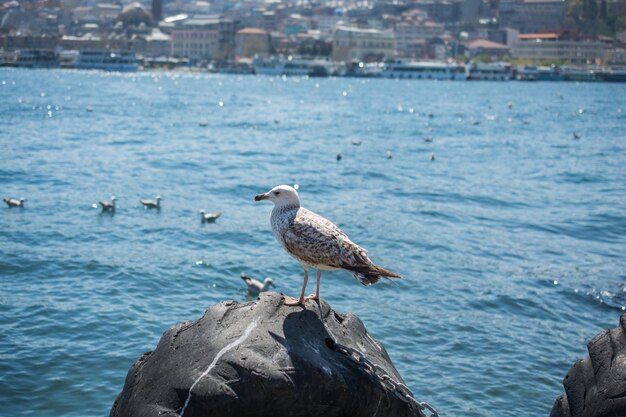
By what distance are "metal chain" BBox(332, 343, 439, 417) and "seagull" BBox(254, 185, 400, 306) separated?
0.46 meters

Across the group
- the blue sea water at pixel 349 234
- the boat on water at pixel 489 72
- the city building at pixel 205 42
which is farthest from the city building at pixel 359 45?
the blue sea water at pixel 349 234

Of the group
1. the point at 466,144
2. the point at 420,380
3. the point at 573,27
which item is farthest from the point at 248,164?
the point at 573,27

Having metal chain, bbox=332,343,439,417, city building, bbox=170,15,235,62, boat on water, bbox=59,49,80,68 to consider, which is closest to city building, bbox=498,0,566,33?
city building, bbox=170,15,235,62

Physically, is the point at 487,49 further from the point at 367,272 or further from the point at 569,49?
the point at 367,272

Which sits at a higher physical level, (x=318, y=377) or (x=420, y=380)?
(x=318, y=377)

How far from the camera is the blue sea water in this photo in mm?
8750

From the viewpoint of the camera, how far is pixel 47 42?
135m

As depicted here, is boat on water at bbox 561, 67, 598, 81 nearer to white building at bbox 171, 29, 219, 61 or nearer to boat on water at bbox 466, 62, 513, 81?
boat on water at bbox 466, 62, 513, 81

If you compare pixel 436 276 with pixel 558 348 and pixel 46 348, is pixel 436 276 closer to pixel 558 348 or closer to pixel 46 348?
pixel 558 348

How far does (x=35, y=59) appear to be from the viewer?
120688 millimetres

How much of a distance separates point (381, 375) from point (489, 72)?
12174cm

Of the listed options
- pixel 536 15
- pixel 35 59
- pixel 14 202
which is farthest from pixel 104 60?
pixel 14 202

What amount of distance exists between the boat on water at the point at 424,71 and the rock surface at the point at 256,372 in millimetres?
119650

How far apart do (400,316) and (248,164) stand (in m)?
16.7
